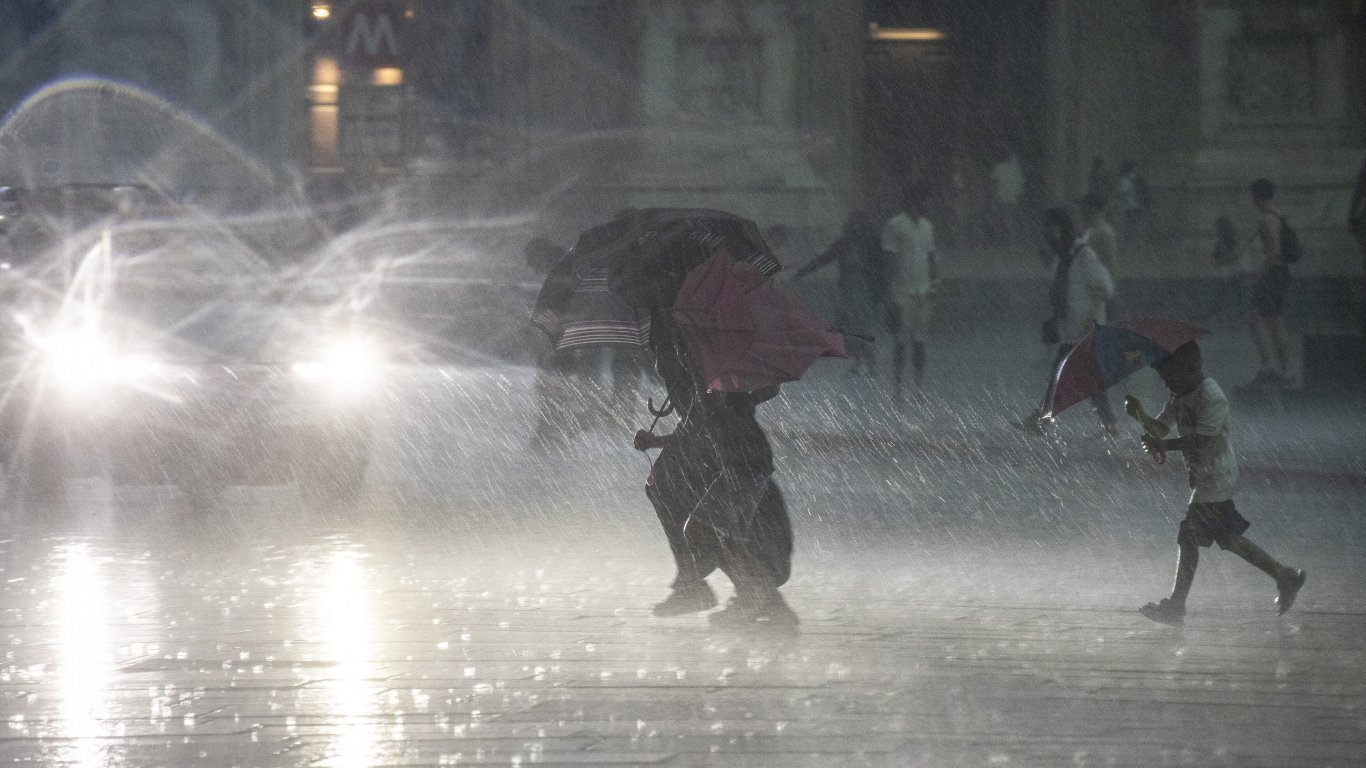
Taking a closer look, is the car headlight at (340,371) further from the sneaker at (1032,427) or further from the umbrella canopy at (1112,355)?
the umbrella canopy at (1112,355)

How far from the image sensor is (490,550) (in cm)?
932

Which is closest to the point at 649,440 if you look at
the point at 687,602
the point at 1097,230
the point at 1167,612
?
the point at 687,602

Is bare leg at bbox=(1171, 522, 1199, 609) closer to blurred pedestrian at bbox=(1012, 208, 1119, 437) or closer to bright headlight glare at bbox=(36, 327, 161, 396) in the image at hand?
blurred pedestrian at bbox=(1012, 208, 1119, 437)

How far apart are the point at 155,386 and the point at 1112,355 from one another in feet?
18.3

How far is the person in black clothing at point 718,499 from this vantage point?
301 inches

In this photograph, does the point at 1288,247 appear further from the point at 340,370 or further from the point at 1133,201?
the point at 1133,201

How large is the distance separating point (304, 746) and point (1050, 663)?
2603 millimetres

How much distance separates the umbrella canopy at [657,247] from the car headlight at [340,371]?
359cm

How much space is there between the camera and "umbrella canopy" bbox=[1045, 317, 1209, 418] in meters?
7.30

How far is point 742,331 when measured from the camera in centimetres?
734

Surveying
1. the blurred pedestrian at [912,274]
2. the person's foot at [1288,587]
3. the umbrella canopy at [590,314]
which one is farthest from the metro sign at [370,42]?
the person's foot at [1288,587]

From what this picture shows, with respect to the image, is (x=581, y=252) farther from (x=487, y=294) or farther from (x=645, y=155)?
(x=645, y=155)

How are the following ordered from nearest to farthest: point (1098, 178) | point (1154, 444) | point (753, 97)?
1. point (1154, 444)
2. point (1098, 178)
3. point (753, 97)

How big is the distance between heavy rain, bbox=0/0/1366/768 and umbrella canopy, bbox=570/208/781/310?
20 millimetres
